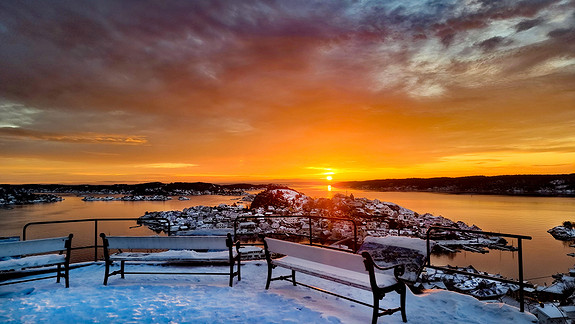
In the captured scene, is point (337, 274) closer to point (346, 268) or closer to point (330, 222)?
point (346, 268)

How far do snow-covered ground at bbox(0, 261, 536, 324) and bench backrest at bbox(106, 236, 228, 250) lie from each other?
728 millimetres

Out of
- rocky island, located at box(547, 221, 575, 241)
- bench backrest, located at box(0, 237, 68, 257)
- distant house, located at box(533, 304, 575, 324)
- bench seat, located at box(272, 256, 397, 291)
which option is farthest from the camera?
rocky island, located at box(547, 221, 575, 241)

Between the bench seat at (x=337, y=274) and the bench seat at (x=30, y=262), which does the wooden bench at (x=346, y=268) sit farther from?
the bench seat at (x=30, y=262)

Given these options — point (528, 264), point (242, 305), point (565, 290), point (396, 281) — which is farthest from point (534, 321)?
point (528, 264)

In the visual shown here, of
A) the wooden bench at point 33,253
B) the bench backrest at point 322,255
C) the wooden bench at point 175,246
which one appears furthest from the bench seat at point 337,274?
the wooden bench at point 33,253

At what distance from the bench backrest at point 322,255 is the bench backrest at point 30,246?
3.81 metres

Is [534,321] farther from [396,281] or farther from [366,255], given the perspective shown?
[366,255]

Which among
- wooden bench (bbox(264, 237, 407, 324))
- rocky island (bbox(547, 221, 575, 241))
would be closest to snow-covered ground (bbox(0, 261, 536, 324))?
wooden bench (bbox(264, 237, 407, 324))

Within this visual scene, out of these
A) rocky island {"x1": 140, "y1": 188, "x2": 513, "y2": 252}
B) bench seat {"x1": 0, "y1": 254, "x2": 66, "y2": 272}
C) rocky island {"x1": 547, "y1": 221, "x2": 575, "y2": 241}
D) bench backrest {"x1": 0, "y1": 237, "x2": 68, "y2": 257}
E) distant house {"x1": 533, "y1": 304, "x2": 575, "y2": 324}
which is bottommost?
rocky island {"x1": 547, "y1": 221, "x2": 575, "y2": 241}

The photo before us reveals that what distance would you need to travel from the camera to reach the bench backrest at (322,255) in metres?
4.34

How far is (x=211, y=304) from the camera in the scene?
16.2 feet

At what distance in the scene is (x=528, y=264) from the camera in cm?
2989

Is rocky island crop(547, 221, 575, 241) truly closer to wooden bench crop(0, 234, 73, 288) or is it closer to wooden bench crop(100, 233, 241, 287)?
wooden bench crop(100, 233, 241, 287)

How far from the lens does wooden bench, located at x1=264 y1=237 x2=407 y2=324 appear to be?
405 centimetres
